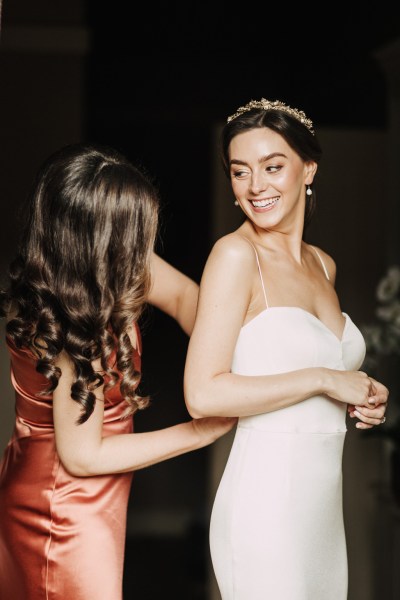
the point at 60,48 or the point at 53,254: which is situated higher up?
the point at 60,48

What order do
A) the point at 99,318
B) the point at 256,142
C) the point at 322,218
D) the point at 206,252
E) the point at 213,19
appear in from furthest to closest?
the point at 206,252
the point at 213,19
the point at 322,218
the point at 256,142
the point at 99,318

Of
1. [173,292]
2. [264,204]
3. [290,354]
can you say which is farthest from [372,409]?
[173,292]

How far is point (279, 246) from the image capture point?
6.53 ft

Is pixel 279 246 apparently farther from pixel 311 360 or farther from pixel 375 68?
pixel 375 68

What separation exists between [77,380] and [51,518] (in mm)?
313

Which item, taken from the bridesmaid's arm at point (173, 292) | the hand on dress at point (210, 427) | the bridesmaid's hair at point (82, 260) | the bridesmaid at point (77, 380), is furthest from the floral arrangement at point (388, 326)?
the bridesmaid's hair at point (82, 260)

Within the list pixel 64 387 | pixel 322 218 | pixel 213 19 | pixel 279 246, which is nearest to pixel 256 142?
pixel 279 246

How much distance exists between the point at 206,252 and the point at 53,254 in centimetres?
427

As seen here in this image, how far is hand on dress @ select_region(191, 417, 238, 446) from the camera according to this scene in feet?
6.02

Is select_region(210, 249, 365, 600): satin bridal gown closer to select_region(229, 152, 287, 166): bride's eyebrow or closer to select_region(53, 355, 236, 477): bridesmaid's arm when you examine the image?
select_region(53, 355, 236, 477): bridesmaid's arm

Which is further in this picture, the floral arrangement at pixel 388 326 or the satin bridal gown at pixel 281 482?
the floral arrangement at pixel 388 326

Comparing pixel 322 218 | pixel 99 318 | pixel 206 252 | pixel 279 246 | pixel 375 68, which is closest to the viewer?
pixel 99 318

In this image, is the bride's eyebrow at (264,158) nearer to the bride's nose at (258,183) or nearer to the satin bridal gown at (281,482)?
the bride's nose at (258,183)

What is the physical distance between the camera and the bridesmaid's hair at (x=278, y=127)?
1834 millimetres
